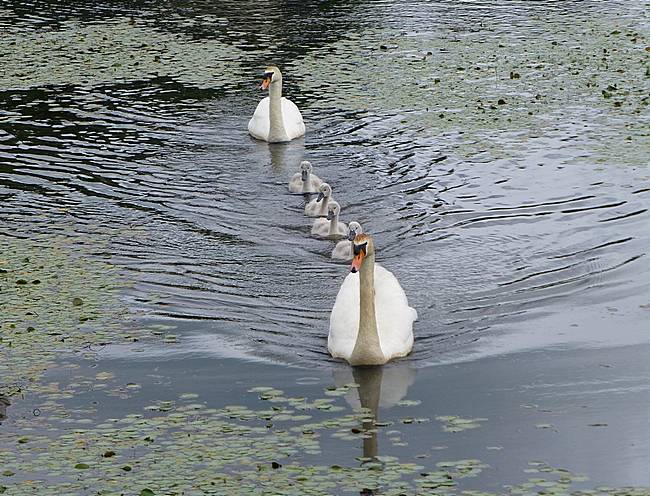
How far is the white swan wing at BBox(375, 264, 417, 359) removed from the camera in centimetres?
1077

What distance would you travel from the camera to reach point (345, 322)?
10.8m

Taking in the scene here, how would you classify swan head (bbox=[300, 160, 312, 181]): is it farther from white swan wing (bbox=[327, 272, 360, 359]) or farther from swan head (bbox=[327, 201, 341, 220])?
white swan wing (bbox=[327, 272, 360, 359])

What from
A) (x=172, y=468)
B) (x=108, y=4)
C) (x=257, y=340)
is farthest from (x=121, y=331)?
(x=108, y=4)

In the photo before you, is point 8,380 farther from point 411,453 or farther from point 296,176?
point 296,176

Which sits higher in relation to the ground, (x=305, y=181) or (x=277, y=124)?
(x=277, y=124)

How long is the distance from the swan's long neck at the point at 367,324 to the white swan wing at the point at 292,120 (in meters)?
8.09

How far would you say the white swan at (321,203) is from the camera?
14633 mm

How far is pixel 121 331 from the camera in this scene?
11242 mm

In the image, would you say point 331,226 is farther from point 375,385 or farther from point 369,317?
point 375,385

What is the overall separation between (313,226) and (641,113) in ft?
20.6

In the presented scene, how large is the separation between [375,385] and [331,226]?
13.4 feet

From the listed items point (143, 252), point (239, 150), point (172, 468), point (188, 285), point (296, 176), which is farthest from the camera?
point (239, 150)

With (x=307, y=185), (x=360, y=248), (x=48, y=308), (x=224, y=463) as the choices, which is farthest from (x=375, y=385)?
(x=307, y=185)

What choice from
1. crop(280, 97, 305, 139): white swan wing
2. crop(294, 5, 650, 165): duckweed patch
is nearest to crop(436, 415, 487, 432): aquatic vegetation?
crop(294, 5, 650, 165): duckweed patch
